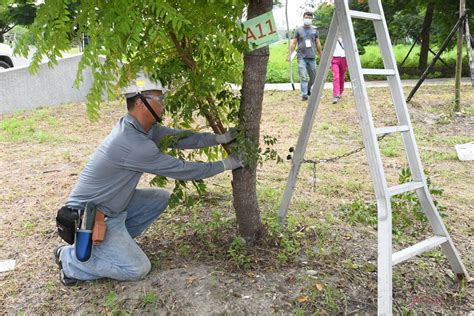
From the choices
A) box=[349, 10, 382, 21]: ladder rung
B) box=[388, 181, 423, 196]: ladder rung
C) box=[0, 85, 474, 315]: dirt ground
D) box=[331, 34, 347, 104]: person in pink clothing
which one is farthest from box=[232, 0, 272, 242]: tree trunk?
box=[331, 34, 347, 104]: person in pink clothing

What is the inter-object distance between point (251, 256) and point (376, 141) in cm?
121

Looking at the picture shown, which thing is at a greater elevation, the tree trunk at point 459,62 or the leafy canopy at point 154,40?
the leafy canopy at point 154,40

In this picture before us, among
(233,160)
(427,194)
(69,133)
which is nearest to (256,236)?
(233,160)

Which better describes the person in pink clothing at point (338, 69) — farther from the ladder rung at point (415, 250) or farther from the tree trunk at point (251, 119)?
the ladder rung at point (415, 250)

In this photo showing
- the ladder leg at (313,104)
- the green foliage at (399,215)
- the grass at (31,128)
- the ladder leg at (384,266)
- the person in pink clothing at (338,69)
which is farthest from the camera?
the person in pink clothing at (338,69)

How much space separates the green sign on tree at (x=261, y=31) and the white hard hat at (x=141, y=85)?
25.7 inches

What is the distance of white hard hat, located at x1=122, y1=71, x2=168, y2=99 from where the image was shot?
2.95m

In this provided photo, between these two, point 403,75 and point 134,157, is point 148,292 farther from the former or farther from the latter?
point 403,75

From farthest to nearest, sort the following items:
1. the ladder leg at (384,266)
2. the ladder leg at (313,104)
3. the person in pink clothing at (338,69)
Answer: the person in pink clothing at (338,69) < the ladder leg at (313,104) < the ladder leg at (384,266)

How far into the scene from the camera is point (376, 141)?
8.43ft

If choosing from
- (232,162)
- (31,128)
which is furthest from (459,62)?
(31,128)

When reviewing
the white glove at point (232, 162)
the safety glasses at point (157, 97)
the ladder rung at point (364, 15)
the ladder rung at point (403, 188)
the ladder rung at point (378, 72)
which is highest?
the ladder rung at point (364, 15)

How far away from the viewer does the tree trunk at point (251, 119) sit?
3014 millimetres

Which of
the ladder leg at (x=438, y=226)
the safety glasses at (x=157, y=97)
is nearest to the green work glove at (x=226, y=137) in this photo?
the safety glasses at (x=157, y=97)
